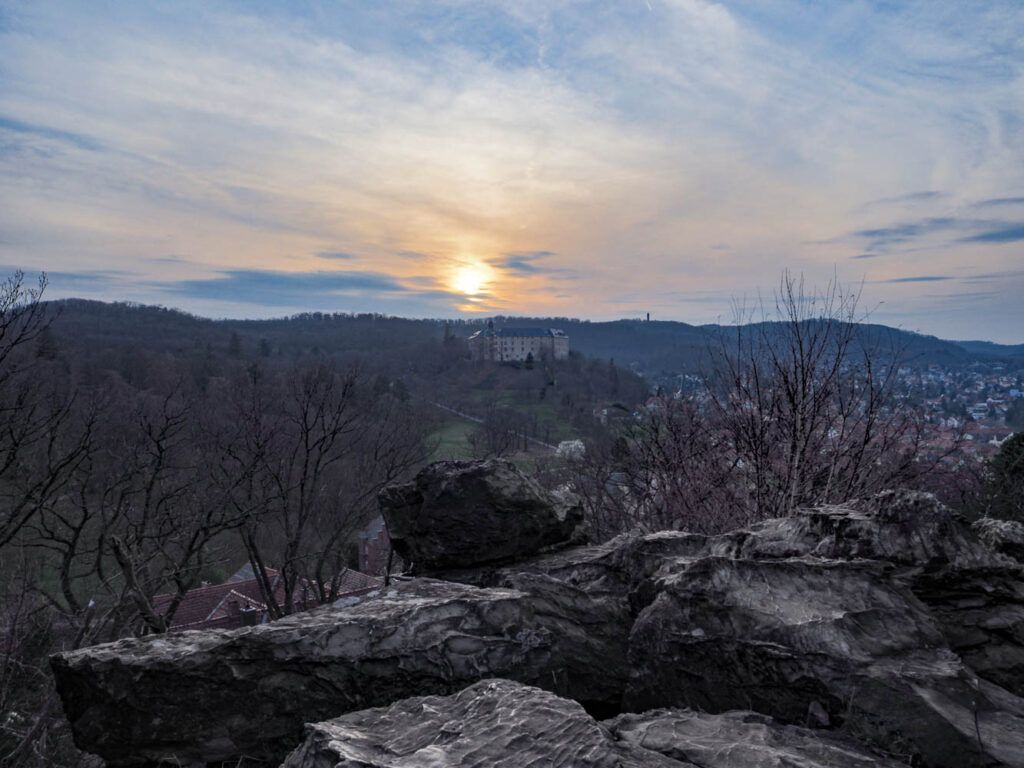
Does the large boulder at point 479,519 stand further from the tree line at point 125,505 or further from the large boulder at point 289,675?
the tree line at point 125,505

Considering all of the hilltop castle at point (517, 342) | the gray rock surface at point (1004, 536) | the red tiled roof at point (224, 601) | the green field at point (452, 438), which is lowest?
the red tiled roof at point (224, 601)

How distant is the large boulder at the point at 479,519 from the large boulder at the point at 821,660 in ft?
9.06

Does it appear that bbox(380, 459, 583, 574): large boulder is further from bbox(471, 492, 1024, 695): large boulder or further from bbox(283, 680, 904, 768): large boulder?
bbox(283, 680, 904, 768): large boulder

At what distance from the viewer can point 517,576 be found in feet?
19.0

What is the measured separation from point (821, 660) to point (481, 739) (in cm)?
234

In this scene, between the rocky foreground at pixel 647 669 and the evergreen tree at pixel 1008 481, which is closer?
the rocky foreground at pixel 647 669

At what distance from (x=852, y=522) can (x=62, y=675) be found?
6.82 metres

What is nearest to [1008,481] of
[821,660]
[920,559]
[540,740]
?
[920,559]

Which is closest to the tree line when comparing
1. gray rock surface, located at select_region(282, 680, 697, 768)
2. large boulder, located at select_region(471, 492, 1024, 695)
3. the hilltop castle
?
gray rock surface, located at select_region(282, 680, 697, 768)

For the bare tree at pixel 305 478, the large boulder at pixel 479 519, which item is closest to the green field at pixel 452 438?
the bare tree at pixel 305 478

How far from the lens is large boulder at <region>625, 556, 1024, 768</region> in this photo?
142 inches

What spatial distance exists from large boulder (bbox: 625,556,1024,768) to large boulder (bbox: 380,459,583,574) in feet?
9.06

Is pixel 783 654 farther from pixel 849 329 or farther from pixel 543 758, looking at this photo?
pixel 849 329

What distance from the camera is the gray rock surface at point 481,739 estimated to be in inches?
123
